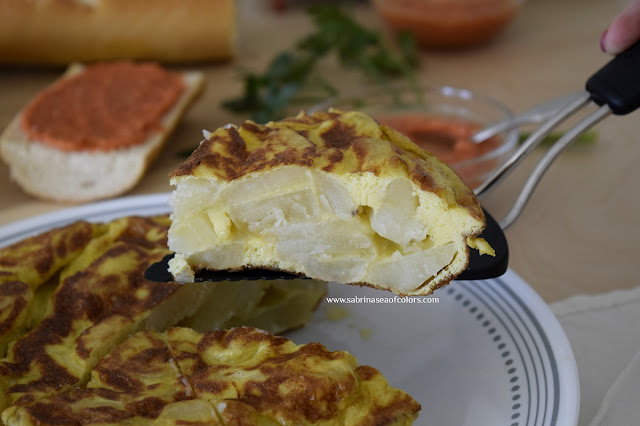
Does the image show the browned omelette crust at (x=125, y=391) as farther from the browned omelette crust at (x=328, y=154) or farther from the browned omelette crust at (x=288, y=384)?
the browned omelette crust at (x=328, y=154)

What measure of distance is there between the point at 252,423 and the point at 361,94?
9.19 ft

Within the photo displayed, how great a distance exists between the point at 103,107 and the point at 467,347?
272 cm

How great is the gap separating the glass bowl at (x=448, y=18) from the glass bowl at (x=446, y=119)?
2.52 feet

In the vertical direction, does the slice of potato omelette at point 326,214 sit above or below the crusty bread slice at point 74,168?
above

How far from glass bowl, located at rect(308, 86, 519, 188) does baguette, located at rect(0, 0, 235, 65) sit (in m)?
1.23

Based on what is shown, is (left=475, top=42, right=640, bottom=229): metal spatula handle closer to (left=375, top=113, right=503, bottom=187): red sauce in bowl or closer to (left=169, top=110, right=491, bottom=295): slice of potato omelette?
(left=169, top=110, right=491, bottom=295): slice of potato omelette

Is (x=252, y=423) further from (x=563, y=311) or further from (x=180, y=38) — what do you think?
(x=180, y=38)

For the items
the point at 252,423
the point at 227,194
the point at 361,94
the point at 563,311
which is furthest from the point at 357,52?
the point at 252,423

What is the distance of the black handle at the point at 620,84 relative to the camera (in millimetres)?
2613

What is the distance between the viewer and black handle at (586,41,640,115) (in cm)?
261

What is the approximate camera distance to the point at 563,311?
2.95m

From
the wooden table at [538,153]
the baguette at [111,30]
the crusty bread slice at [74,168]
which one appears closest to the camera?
the wooden table at [538,153]

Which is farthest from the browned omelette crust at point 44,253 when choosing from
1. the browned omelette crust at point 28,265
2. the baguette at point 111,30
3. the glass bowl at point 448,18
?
the glass bowl at point 448,18

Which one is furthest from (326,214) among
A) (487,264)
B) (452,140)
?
(452,140)
